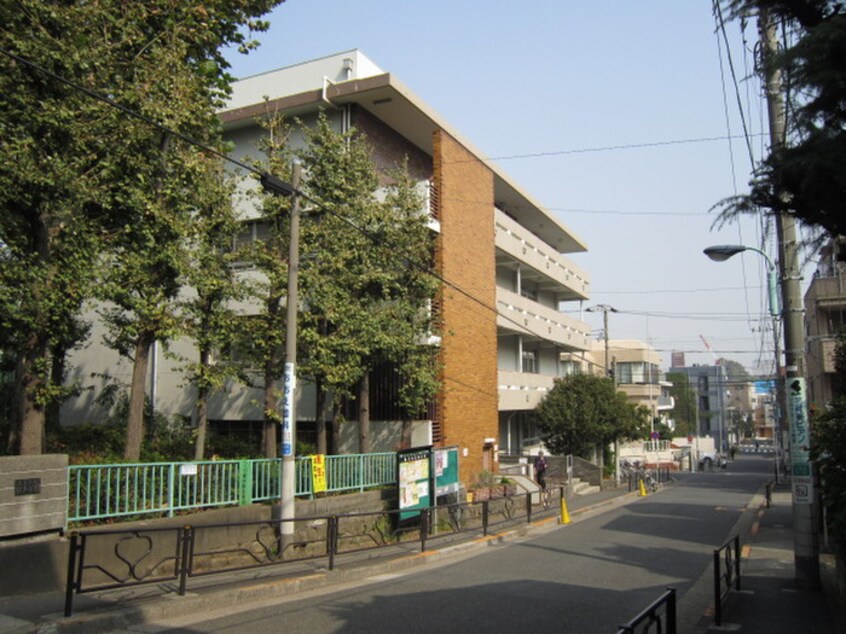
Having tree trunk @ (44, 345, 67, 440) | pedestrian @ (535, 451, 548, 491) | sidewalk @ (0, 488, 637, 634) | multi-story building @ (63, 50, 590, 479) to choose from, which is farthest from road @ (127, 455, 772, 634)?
tree trunk @ (44, 345, 67, 440)

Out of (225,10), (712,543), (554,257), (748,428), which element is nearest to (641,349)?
(554,257)

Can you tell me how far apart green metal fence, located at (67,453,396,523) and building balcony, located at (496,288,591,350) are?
12988 mm

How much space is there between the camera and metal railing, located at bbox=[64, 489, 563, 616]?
903 centimetres

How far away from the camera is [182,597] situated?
351 inches

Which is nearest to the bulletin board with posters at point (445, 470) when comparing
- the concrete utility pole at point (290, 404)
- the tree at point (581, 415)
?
the concrete utility pole at point (290, 404)

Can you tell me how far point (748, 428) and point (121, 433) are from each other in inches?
6152

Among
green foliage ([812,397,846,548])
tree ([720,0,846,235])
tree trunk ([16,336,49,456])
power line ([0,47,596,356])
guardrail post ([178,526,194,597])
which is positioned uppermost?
power line ([0,47,596,356])

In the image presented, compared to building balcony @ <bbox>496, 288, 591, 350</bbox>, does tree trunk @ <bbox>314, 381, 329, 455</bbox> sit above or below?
below

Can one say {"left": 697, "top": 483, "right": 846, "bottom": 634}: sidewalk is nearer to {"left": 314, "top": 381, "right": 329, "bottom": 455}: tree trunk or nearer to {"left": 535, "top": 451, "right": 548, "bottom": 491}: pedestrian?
{"left": 314, "top": 381, "right": 329, "bottom": 455}: tree trunk

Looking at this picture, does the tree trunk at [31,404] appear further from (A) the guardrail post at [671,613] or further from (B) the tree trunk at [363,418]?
(A) the guardrail post at [671,613]

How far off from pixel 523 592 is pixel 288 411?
5.22 metres

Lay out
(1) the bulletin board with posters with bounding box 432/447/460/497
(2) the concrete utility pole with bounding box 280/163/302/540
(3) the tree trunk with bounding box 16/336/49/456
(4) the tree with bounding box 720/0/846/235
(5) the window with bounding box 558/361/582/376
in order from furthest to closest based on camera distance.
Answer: (5) the window with bounding box 558/361/582/376, (1) the bulletin board with posters with bounding box 432/447/460/497, (2) the concrete utility pole with bounding box 280/163/302/540, (3) the tree trunk with bounding box 16/336/49/456, (4) the tree with bounding box 720/0/846/235

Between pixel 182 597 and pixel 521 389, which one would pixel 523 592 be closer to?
pixel 182 597

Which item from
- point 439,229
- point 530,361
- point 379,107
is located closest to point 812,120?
point 439,229
